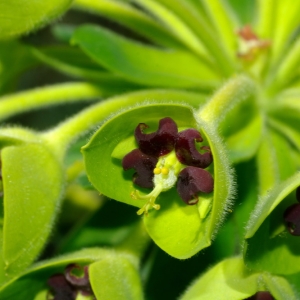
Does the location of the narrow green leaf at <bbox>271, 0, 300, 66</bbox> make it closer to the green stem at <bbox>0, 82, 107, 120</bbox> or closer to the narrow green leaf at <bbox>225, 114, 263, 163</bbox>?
the narrow green leaf at <bbox>225, 114, 263, 163</bbox>

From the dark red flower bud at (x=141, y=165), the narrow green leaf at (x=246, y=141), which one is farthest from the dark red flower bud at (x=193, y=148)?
the narrow green leaf at (x=246, y=141)

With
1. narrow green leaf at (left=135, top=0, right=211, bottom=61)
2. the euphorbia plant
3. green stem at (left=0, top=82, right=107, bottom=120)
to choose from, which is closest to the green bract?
the euphorbia plant

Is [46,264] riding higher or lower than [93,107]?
lower

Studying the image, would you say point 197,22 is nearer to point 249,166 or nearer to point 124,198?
point 249,166

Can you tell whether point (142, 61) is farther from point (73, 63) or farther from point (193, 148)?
point (193, 148)

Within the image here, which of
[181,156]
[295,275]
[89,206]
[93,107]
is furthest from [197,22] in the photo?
[89,206]

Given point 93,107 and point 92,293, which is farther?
point 93,107

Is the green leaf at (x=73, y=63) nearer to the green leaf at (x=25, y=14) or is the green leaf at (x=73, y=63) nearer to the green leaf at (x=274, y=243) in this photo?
the green leaf at (x=25, y=14)
